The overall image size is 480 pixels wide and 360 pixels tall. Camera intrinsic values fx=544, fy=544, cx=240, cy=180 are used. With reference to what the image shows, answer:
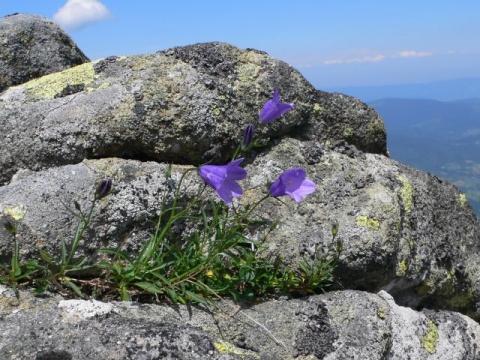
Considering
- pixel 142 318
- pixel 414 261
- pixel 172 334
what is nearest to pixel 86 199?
pixel 142 318

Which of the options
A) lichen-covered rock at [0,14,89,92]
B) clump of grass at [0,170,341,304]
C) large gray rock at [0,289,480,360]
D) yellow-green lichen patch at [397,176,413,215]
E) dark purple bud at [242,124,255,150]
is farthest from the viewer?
lichen-covered rock at [0,14,89,92]

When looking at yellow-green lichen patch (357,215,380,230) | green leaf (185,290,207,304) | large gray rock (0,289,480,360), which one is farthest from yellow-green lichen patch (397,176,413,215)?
green leaf (185,290,207,304)

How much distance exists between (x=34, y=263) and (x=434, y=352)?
3.34 m

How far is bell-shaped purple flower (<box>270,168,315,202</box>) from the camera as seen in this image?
374cm

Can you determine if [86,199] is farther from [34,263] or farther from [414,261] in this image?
[414,261]

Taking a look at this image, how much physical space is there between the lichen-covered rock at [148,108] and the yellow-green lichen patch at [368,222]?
1.23 metres

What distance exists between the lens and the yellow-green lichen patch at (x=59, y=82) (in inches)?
207

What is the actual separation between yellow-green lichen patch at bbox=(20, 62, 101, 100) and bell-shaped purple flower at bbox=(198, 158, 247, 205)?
7.31 feet

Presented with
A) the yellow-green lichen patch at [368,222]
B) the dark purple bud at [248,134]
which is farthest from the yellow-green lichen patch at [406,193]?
the dark purple bud at [248,134]

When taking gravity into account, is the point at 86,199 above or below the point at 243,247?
above

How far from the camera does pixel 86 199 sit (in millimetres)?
4207

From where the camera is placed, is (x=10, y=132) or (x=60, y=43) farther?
(x=60, y=43)

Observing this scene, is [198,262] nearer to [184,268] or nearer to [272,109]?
[184,268]

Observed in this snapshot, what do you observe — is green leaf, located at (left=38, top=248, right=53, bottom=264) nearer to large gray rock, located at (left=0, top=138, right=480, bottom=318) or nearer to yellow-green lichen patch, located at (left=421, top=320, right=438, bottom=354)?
large gray rock, located at (left=0, top=138, right=480, bottom=318)
